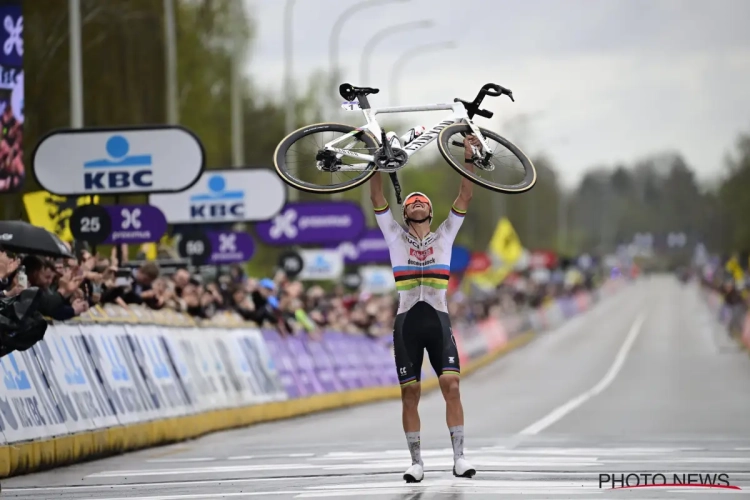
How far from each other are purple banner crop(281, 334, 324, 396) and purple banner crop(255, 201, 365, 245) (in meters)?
8.91

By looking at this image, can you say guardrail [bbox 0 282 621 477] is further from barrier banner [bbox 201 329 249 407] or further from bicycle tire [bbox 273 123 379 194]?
bicycle tire [bbox 273 123 379 194]

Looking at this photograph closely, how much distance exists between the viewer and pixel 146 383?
18688mm

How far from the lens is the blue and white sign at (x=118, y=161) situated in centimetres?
2192

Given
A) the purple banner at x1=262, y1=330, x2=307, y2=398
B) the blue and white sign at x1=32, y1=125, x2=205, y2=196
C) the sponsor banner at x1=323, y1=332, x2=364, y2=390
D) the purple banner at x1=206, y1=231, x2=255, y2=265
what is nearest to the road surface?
the purple banner at x1=262, y1=330, x2=307, y2=398

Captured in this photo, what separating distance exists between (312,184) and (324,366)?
52.9 feet

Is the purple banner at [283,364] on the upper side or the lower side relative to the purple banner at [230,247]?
lower

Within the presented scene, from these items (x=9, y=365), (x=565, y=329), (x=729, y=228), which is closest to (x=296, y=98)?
(x=565, y=329)

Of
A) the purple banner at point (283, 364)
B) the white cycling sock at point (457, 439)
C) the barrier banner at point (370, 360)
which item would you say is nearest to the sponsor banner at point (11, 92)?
the purple banner at point (283, 364)

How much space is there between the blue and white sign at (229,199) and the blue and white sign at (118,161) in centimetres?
653

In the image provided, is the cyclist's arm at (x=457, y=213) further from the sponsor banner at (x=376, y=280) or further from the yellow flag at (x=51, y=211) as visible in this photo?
the sponsor banner at (x=376, y=280)

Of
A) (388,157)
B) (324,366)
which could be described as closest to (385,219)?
(388,157)

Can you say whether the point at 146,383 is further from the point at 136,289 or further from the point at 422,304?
the point at 422,304

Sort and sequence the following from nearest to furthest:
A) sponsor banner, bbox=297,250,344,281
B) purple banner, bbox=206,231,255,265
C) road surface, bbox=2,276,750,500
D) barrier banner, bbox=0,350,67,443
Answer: road surface, bbox=2,276,750,500 < barrier banner, bbox=0,350,67,443 < purple banner, bbox=206,231,255,265 < sponsor banner, bbox=297,250,344,281

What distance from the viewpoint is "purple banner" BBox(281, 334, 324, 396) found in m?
27.0
